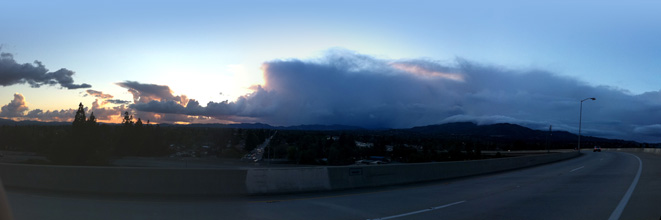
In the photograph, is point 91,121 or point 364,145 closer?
point 364,145

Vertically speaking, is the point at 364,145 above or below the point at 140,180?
below

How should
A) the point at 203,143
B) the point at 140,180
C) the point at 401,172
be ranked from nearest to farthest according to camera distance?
the point at 140,180, the point at 401,172, the point at 203,143

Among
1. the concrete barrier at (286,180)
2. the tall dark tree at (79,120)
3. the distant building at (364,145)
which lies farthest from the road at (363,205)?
the tall dark tree at (79,120)

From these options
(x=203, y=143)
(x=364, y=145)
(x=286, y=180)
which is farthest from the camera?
(x=203, y=143)

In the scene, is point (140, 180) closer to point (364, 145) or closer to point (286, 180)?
point (286, 180)

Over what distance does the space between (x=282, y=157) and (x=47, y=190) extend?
31816 mm

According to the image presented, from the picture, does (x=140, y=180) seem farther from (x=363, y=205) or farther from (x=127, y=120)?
(x=127, y=120)

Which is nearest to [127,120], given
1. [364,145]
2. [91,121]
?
[91,121]

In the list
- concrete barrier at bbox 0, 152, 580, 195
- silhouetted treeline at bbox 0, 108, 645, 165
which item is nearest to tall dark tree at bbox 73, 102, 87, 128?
silhouetted treeline at bbox 0, 108, 645, 165

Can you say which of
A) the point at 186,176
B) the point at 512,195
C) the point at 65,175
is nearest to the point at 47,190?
the point at 65,175

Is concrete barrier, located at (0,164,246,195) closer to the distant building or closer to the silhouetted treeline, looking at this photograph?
the silhouetted treeline

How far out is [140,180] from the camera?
38.5 feet

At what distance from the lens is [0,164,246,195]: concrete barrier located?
11719 mm

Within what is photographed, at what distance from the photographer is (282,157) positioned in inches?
1718
